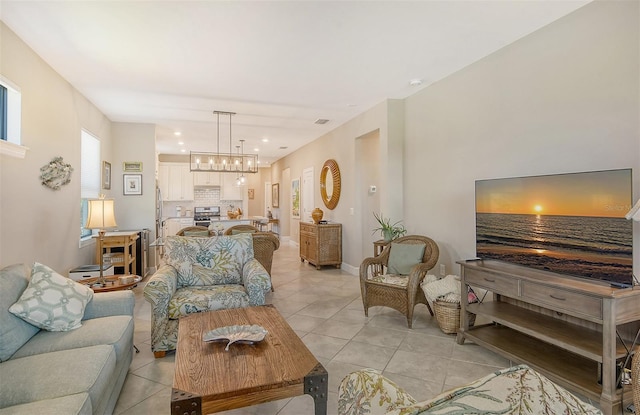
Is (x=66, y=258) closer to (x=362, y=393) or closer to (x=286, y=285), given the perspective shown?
(x=286, y=285)

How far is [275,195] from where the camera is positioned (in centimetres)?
1116

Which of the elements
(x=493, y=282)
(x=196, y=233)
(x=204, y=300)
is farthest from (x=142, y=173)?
(x=493, y=282)

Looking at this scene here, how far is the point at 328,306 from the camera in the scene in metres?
4.07

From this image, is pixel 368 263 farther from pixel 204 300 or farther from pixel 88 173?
pixel 88 173

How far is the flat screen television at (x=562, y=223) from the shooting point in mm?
2090

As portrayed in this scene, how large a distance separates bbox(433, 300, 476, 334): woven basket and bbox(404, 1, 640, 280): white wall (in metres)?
0.75

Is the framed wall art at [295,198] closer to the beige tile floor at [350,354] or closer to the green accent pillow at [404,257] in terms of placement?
the beige tile floor at [350,354]

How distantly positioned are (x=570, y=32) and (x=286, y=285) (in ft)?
14.6

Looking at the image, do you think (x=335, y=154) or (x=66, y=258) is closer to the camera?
(x=66, y=258)

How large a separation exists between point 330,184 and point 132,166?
3709 mm

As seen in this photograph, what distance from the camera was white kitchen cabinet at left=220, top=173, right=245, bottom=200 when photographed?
1066 cm

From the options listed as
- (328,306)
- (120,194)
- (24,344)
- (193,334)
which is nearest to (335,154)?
(328,306)

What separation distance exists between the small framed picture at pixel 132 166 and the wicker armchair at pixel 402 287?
457cm

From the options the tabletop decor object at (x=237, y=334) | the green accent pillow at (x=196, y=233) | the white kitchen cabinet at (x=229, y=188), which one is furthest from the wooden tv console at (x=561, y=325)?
the white kitchen cabinet at (x=229, y=188)
